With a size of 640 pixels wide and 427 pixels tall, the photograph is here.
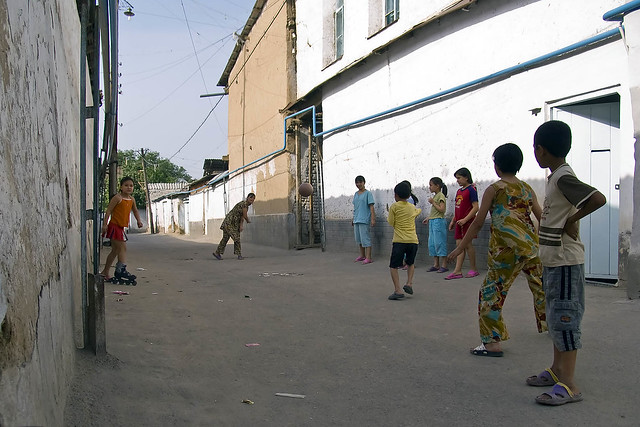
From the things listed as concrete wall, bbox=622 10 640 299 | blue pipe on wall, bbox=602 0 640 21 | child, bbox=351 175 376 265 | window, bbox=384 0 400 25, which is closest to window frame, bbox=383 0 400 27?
window, bbox=384 0 400 25

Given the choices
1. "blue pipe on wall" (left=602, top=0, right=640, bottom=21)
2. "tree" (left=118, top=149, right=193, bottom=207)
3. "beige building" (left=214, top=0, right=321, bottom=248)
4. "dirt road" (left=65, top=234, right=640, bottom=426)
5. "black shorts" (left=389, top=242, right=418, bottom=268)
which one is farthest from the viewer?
"tree" (left=118, top=149, right=193, bottom=207)

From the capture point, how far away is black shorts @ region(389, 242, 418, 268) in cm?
647

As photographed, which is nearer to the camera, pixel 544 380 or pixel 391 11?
pixel 544 380

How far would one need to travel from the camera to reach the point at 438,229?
8820 mm

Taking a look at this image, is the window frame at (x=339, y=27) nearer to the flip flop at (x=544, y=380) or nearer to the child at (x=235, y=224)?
the child at (x=235, y=224)

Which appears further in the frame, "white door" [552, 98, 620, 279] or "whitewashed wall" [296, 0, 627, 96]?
"whitewashed wall" [296, 0, 627, 96]

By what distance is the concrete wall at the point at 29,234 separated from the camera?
1508mm

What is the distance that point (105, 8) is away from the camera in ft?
16.9

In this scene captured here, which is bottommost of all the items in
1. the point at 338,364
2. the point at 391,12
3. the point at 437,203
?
the point at 338,364

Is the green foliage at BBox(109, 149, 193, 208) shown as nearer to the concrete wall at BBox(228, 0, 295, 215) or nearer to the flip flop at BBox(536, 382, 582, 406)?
the concrete wall at BBox(228, 0, 295, 215)

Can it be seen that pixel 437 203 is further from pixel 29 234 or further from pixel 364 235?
pixel 29 234

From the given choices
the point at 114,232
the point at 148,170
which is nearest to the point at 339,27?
the point at 114,232

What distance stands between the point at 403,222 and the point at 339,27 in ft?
29.8

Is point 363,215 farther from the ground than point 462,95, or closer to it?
closer to it
